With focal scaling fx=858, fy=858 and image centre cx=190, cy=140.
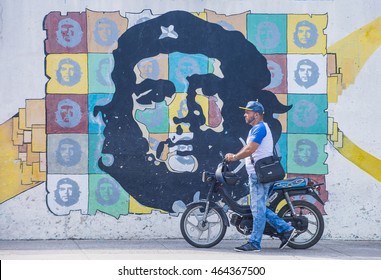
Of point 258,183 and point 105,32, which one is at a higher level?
point 105,32

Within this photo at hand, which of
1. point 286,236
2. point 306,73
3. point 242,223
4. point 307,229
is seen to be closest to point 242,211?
point 242,223

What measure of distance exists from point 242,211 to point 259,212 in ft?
1.36

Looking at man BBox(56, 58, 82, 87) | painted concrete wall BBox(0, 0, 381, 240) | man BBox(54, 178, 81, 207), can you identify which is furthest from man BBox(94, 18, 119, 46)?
man BBox(54, 178, 81, 207)

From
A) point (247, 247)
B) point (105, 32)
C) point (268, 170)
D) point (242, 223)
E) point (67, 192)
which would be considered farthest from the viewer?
point (105, 32)

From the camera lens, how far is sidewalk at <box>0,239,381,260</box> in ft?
36.1

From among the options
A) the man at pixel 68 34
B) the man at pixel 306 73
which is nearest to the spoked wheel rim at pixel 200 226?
the man at pixel 306 73

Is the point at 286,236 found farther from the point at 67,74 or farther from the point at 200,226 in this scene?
the point at 67,74

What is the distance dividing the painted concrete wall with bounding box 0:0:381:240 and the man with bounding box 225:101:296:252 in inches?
52.8

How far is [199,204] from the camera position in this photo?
11.9 m

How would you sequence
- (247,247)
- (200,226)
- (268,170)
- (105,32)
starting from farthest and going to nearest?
(105,32)
(200,226)
(247,247)
(268,170)

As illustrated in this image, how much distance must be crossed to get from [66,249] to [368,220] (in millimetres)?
4539

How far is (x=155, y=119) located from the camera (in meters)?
12.8
